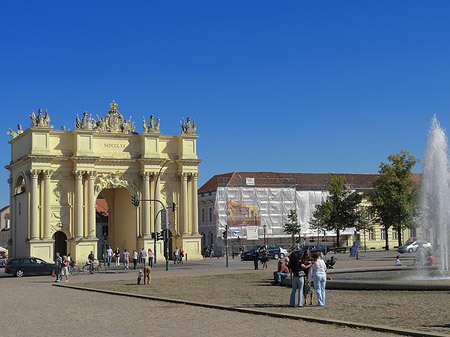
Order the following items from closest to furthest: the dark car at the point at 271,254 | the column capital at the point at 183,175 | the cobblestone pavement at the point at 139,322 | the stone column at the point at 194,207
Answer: the cobblestone pavement at the point at 139,322 < the dark car at the point at 271,254 < the column capital at the point at 183,175 < the stone column at the point at 194,207

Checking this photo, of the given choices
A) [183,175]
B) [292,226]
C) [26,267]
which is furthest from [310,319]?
[292,226]

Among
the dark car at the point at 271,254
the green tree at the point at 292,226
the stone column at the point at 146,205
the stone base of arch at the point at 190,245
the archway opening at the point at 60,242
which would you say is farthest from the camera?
the green tree at the point at 292,226

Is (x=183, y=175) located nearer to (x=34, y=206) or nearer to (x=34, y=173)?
(x=34, y=173)

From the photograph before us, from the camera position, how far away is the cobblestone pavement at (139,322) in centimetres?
1398

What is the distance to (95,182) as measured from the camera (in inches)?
2479

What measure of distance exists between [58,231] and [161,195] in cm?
1068

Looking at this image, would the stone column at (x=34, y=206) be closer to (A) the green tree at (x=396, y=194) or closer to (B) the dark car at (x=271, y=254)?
(B) the dark car at (x=271, y=254)

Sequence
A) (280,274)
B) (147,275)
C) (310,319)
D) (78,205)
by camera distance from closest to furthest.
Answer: (310,319) < (280,274) < (147,275) < (78,205)

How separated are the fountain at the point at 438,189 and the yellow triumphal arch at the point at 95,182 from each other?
32.0 meters

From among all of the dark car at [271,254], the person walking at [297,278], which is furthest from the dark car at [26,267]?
the person walking at [297,278]

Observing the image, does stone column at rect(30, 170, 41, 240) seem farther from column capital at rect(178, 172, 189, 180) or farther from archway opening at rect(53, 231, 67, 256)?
column capital at rect(178, 172, 189, 180)

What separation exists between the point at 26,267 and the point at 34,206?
42.1 feet

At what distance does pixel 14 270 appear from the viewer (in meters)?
46.6

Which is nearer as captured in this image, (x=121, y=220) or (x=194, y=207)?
(x=194, y=207)
